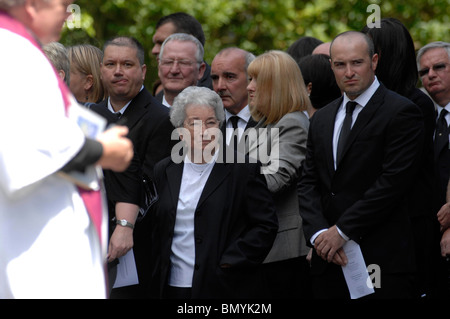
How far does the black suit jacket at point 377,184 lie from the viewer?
481 cm

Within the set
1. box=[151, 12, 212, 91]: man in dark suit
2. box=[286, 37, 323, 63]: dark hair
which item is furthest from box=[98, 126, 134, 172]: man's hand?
box=[286, 37, 323, 63]: dark hair

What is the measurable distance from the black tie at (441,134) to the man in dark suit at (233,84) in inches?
57.3

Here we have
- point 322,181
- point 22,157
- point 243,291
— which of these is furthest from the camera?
point 322,181

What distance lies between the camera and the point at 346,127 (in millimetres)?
5047

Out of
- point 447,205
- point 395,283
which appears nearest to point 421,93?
point 447,205

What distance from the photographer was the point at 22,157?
9.13ft

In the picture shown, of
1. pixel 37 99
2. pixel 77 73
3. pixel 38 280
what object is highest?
pixel 77 73

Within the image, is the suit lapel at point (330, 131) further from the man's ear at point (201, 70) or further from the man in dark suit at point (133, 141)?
the man's ear at point (201, 70)

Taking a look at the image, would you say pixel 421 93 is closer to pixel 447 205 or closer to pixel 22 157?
pixel 447 205

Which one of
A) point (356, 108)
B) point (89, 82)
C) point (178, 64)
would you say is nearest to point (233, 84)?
point (178, 64)

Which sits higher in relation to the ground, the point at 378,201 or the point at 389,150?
the point at 389,150

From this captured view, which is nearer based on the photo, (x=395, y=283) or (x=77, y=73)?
(x=395, y=283)

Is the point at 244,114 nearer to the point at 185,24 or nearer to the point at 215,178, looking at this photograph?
the point at 215,178

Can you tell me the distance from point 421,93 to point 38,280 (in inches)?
135
